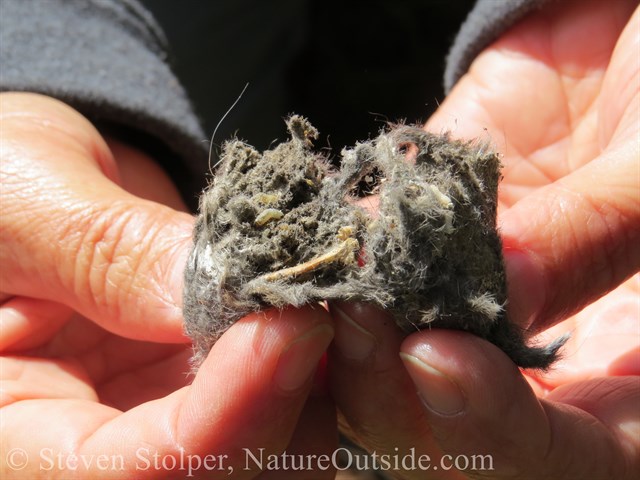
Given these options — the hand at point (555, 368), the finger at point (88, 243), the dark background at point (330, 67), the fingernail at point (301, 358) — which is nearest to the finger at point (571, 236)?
the hand at point (555, 368)

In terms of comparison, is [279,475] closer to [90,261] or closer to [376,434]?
[376,434]

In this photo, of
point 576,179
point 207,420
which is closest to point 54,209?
point 207,420

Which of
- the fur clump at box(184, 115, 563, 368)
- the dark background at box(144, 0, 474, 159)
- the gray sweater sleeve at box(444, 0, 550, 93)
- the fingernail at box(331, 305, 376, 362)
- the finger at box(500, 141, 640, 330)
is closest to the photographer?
the fur clump at box(184, 115, 563, 368)

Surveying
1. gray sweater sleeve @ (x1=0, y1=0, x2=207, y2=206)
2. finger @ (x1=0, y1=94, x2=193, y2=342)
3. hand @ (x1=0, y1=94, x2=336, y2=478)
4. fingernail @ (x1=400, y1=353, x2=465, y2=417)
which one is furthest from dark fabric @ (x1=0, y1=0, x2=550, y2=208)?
fingernail @ (x1=400, y1=353, x2=465, y2=417)

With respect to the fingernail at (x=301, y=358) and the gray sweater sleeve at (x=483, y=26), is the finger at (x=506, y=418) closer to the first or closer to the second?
the fingernail at (x=301, y=358)

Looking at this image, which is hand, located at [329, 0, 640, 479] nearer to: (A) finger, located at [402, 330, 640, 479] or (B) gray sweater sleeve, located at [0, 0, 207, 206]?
(A) finger, located at [402, 330, 640, 479]
